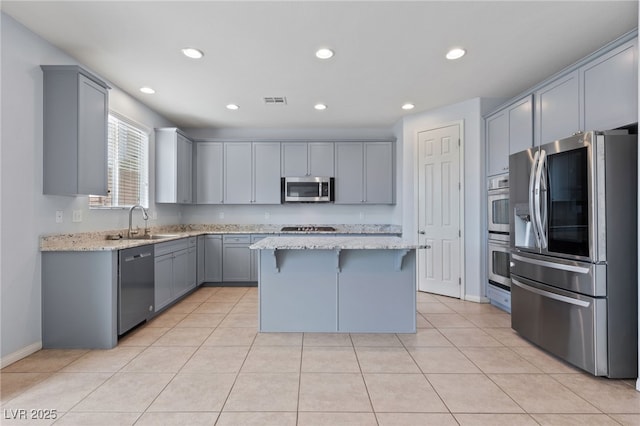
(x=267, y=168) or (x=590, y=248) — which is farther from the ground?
Result: (x=267, y=168)

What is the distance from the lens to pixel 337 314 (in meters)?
3.12

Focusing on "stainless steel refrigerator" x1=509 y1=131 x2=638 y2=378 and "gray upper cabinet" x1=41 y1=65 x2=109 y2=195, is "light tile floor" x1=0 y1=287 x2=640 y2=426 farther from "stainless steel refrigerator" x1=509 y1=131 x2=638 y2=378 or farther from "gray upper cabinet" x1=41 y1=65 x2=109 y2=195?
"gray upper cabinet" x1=41 y1=65 x2=109 y2=195

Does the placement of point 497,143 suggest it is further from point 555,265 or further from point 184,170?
point 184,170

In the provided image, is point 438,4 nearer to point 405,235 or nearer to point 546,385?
point 546,385

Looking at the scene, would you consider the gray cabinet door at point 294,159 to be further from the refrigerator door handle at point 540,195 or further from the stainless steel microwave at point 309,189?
the refrigerator door handle at point 540,195

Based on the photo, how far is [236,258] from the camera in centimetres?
509

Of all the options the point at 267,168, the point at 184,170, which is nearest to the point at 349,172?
the point at 267,168

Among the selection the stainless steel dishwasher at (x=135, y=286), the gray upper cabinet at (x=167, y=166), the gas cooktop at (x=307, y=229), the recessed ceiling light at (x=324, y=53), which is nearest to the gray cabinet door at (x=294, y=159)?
the gas cooktop at (x=307, y=229)

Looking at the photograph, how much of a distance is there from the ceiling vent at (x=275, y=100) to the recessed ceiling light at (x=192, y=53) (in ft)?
4.00

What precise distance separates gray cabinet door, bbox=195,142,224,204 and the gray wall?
2546 mm

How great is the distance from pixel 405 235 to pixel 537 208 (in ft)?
7.99

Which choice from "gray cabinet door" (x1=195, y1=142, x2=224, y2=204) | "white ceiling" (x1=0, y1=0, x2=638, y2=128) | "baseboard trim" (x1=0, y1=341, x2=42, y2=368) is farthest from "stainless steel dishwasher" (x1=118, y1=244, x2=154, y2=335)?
"gray cabinet door" (x1=195, y1=142, x2=224, y2=204)

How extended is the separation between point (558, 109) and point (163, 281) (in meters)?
4.51

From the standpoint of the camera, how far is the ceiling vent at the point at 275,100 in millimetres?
4082
